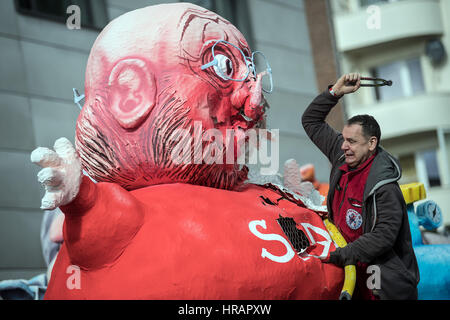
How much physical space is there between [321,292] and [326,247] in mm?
215

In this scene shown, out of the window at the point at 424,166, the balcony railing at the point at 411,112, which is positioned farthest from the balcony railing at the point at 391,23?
the window at the point at 424,166

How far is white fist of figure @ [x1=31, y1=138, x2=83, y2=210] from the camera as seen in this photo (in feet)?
6.09

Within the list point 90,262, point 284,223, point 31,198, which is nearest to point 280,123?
point 31,198

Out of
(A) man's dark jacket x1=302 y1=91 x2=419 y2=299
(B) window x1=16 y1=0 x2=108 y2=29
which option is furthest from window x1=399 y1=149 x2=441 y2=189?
(A) man's dark jacket x1=302 y1=91 x2=419 y2=299

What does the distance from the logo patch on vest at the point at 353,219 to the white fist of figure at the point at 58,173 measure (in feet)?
3.88

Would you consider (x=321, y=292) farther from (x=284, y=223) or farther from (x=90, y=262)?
(x=90, y=262)

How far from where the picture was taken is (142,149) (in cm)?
237

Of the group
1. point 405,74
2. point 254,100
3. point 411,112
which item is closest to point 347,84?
point 254,100

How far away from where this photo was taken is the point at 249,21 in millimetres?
6578

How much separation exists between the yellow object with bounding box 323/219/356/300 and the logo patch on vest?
0.08 meters

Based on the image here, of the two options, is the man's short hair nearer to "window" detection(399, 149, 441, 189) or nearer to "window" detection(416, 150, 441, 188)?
"window" detection(399, 149, 441, 189)

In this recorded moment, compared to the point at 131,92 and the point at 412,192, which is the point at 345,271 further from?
the point at 131,92
